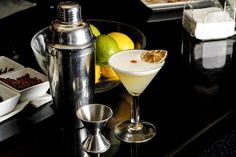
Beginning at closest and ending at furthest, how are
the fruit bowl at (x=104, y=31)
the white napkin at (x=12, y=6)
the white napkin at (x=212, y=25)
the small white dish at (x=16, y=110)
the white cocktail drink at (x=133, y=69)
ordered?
the white cocktail drink at (x=133, y=69) → the small white dish at (x=16, y=110) → the fruit bowl at (x=104, y=31) → the white napkin at (x=212, y=25) → the white napkin at (x=12, y=6)

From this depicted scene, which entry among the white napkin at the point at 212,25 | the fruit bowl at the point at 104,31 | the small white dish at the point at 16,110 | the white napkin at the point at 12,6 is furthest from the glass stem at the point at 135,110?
the white napkin at the point at 12,6

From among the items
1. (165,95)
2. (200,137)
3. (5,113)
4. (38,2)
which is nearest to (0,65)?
(5,113)

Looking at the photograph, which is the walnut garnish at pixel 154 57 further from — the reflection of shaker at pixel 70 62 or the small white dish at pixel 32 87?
the small white dish at pixel 32 87

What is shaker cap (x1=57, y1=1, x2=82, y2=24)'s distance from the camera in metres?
0.92

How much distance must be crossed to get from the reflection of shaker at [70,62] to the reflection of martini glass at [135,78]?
7cm

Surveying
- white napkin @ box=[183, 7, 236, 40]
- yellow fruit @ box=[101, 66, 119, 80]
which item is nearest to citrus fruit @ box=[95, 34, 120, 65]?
yellow fruit @ box=[101, 66, 119, 80]

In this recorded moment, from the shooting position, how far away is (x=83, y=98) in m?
A: 1.00

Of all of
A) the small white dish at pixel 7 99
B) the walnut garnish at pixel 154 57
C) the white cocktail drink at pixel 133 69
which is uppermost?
the walnut garnish at pixel 154 57

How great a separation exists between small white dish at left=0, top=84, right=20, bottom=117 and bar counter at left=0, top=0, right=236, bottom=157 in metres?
0.03

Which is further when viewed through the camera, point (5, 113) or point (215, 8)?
point (215, 8)

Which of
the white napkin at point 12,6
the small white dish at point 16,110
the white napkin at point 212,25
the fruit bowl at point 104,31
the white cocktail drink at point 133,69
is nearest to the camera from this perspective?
the white cocktail drink at point 133,69

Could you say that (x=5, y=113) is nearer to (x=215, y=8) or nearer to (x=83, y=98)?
(x=83, y=98)

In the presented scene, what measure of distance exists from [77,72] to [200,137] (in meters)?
0.29

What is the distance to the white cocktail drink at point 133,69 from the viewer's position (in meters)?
0.89
